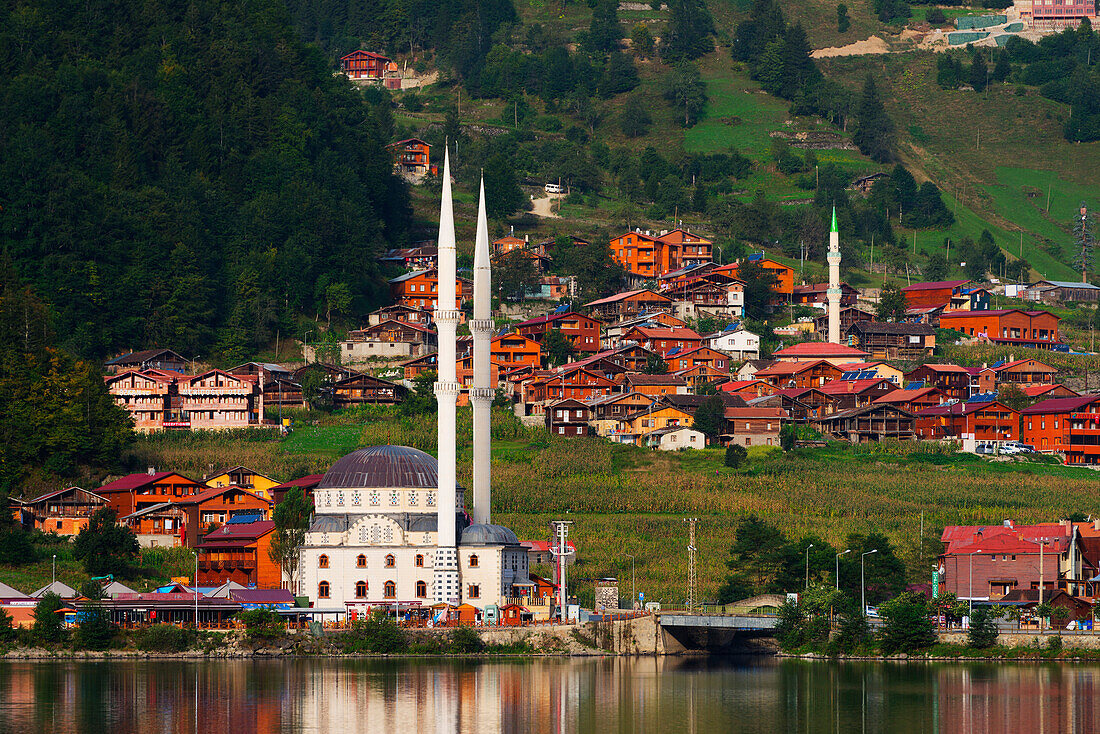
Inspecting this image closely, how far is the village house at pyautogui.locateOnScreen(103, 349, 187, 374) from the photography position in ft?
331

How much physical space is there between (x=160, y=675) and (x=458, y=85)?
12043 centimetres

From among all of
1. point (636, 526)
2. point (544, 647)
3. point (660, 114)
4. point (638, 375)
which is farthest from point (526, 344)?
point (660, 114)

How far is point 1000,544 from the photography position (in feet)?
242

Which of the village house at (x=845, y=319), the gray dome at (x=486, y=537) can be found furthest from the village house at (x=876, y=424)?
the gray dome at (x=486, y=537)

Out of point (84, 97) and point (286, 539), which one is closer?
point (286, 539)

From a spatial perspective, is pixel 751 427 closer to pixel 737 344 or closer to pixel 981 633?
pixel 737 344

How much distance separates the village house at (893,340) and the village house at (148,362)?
4156 cm

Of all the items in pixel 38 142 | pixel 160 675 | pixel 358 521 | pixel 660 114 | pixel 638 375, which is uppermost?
pixel 660 114

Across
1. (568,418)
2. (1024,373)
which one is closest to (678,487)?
(568,418)

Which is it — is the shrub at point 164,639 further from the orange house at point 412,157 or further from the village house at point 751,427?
the orange house at point 412,157

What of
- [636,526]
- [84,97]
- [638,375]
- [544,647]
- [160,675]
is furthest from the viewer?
[84,97]

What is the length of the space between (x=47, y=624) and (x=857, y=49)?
146748 mm

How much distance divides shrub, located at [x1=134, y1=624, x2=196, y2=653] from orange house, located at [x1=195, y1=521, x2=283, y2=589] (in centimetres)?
911

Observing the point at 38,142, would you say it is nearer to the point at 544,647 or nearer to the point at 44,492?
the point at 44,492
